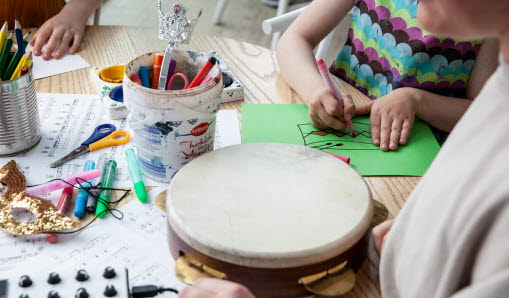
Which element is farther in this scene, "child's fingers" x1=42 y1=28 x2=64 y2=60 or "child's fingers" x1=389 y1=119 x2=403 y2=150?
"child's fingers" x1=42 y1=28 x2=64 y2=60

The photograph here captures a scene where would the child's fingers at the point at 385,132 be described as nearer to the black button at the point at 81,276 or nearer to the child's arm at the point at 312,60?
the child's arm at the point at 312,60

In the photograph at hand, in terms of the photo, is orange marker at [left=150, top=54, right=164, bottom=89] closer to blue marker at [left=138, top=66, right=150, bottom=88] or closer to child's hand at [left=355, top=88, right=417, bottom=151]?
blue marker at [left=138, top=66, right=150, bottom=88]

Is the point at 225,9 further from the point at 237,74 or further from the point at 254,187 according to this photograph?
the point at 254,187

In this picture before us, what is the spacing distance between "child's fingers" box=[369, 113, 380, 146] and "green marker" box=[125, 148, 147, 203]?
0.38m

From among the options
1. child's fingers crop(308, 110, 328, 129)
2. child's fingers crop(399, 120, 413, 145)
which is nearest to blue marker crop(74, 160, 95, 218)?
child's fingers crop(308, 110, 328, 129)

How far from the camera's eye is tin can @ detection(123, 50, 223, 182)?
689 mm

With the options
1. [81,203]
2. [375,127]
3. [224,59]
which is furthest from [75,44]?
[375,127]

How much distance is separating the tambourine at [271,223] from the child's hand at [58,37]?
53 centimetres

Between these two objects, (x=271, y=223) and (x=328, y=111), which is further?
(x=328, y=111)

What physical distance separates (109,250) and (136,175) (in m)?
0.14

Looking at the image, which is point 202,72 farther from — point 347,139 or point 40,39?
point 40,39

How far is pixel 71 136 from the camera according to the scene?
0.85 metres

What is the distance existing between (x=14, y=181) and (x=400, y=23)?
77 centimetres

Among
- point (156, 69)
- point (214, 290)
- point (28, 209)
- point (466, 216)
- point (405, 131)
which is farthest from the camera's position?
point (405, 131)
